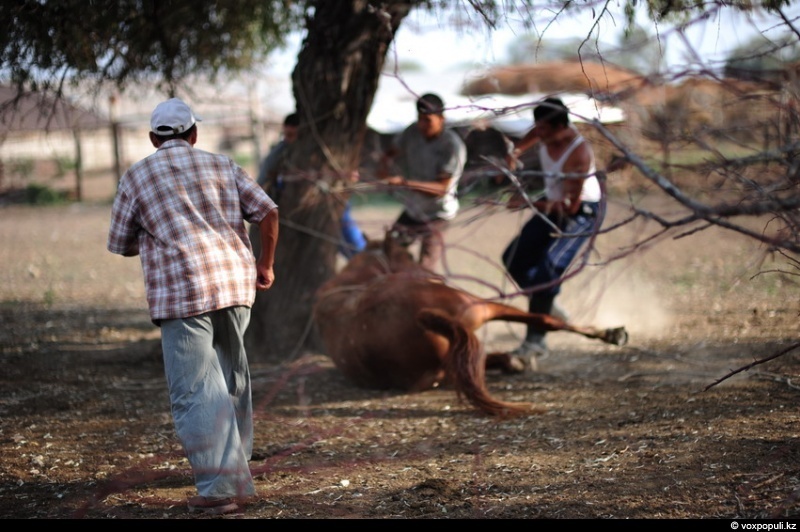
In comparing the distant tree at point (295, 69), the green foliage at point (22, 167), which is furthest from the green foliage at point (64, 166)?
the distant tree at point (295, 69)

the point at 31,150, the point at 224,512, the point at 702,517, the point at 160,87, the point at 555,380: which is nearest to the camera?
the point at 702,517

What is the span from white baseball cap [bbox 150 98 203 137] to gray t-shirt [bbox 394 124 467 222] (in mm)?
2504

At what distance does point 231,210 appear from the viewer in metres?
3.33

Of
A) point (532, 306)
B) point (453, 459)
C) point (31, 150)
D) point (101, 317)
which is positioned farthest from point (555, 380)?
point (31, 150)

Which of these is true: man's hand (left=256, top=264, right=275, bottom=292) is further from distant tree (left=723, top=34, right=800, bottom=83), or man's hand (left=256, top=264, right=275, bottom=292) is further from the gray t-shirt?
the gray t-shirt

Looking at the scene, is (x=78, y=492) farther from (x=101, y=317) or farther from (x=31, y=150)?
(x=31, y=150)

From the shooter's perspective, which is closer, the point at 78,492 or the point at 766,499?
the point at 766,499

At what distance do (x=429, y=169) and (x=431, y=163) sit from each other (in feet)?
0.16

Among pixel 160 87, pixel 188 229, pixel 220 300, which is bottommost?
pixel 220 300

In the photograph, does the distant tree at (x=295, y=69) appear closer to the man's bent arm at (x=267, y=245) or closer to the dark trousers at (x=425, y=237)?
the dark trousers at (x=425, y=237)

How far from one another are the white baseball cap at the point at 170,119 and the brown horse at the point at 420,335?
1832 mm

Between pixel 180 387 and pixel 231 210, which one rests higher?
pixel 231 210

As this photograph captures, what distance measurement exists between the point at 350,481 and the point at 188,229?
1.29 meters

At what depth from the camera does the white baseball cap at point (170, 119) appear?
328 centimetres
